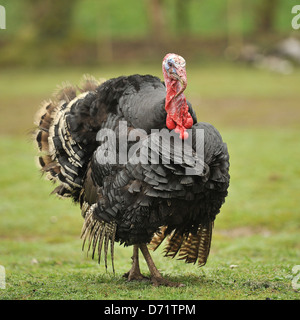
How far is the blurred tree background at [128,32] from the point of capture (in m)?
33.5

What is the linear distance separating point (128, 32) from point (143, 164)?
109ft

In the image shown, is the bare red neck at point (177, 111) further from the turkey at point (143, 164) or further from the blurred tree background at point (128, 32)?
the blurred tree background at point (128, 32)

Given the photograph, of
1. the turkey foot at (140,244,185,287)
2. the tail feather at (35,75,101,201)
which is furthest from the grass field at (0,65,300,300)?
the tail feather at (35,75,101,201)

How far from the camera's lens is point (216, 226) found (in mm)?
10562

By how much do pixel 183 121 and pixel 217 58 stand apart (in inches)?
1095

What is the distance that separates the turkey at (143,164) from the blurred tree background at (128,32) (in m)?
26.4

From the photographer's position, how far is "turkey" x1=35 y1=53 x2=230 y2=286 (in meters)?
5.81

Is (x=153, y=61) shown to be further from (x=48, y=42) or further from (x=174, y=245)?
(x=174, y=245)

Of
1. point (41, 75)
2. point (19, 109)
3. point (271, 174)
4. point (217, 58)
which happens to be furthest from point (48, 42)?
point (271, 174)

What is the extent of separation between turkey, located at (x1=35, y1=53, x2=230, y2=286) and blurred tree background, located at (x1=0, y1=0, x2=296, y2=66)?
26.4 meters

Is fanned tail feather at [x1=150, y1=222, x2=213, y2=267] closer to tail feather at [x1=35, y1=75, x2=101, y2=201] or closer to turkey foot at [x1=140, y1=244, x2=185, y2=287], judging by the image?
turkey foot at [x1=140, y1=244, x2=185, y2=287]

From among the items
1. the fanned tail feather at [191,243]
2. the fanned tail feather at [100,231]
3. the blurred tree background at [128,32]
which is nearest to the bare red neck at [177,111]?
the fanned tail feather at [100,231]

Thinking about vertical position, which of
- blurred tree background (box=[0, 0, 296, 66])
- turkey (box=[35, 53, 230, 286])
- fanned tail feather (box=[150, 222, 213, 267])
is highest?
blurred tree background (box=[0, 0, 296, 66])

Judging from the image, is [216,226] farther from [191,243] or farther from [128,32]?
[128,32]
